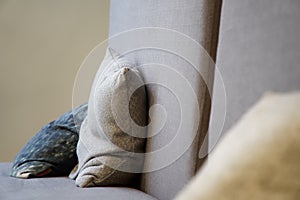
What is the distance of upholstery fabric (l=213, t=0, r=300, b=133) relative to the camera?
71 centimetres

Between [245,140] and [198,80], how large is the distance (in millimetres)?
483

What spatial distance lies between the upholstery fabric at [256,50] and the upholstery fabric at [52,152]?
670 millimetres

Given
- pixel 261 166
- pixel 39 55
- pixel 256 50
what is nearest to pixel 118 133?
pixel 256 50

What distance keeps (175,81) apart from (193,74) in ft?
0.29

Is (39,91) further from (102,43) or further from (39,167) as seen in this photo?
(39,167)

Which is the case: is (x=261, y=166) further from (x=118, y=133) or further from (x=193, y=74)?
(x=118, y=133)

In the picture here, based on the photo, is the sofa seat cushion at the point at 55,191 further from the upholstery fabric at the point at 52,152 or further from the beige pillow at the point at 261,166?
the beige pillow at the point at 261,166

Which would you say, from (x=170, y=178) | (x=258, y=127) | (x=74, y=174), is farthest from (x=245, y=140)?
(x=74, y=174)

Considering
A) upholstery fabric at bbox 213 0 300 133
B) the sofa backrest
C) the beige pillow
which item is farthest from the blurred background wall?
the beige pillow

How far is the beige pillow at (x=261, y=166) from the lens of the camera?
1.50 ft

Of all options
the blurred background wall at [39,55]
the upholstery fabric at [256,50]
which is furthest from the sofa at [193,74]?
the blurred background wall at [39,55]

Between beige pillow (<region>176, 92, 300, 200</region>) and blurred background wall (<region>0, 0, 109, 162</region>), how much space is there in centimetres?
193

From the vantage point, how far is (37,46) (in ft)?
7.60

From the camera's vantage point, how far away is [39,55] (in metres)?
2.32
